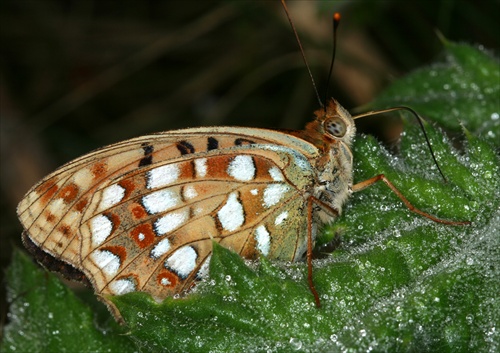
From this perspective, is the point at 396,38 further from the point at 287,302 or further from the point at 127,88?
the point at 287,302

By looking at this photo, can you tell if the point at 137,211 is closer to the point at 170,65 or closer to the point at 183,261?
the point at 183,261

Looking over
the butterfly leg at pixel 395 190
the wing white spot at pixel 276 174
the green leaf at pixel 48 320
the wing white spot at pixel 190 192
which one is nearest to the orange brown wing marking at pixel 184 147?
the wing white spot at pixel 190 192

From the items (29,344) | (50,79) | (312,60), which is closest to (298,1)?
(312,60)

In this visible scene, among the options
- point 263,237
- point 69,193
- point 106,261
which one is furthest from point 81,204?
point 263,237

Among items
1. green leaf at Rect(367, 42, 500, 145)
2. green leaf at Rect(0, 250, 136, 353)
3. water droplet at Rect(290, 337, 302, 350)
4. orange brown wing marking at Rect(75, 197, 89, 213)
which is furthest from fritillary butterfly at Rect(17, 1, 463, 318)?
green leaf at Rect(367, 42, 500, 145)

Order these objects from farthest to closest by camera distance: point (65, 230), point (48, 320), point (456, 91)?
1. point (456, 91)
2. point (48, 320)
3. point (65, 230)

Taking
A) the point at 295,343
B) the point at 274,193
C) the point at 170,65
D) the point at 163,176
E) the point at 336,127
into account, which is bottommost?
the point at 295,343

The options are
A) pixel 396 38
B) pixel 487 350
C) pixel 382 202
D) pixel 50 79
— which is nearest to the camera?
pixel 487 350

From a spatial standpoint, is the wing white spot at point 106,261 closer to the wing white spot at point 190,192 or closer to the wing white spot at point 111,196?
the wing white spot at point 111,196
